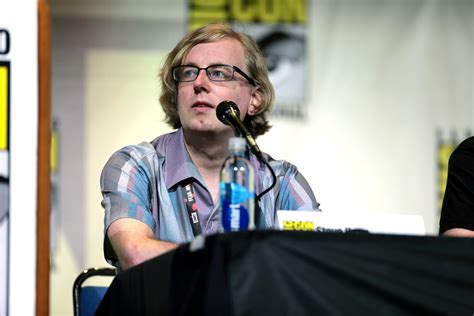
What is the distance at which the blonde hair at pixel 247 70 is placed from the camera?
2.62 metres

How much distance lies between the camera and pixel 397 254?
1693 millimetres

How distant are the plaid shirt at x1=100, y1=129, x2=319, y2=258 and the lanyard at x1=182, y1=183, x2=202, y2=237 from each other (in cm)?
1

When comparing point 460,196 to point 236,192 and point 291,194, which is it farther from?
point 236,192

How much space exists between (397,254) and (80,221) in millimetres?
3195

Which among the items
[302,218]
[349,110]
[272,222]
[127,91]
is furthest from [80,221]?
[302,218]

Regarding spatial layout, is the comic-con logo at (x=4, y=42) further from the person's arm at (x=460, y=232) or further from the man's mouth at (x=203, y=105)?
the person's arm at (x=460, y=232)

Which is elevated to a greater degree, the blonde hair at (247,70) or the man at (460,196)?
the blonde hair at (247,70)

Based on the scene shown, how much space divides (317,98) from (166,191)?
2.57 metres

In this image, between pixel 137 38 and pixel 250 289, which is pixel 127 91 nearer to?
pixel 137 38

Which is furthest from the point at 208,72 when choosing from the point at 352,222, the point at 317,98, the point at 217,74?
the point at 317,98

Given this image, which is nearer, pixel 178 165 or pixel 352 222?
pixel 352 222

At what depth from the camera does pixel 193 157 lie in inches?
101

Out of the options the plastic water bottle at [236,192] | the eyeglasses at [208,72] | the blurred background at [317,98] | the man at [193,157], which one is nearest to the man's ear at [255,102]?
the man at [193,157]

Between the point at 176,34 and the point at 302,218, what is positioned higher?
the point at 176,34
